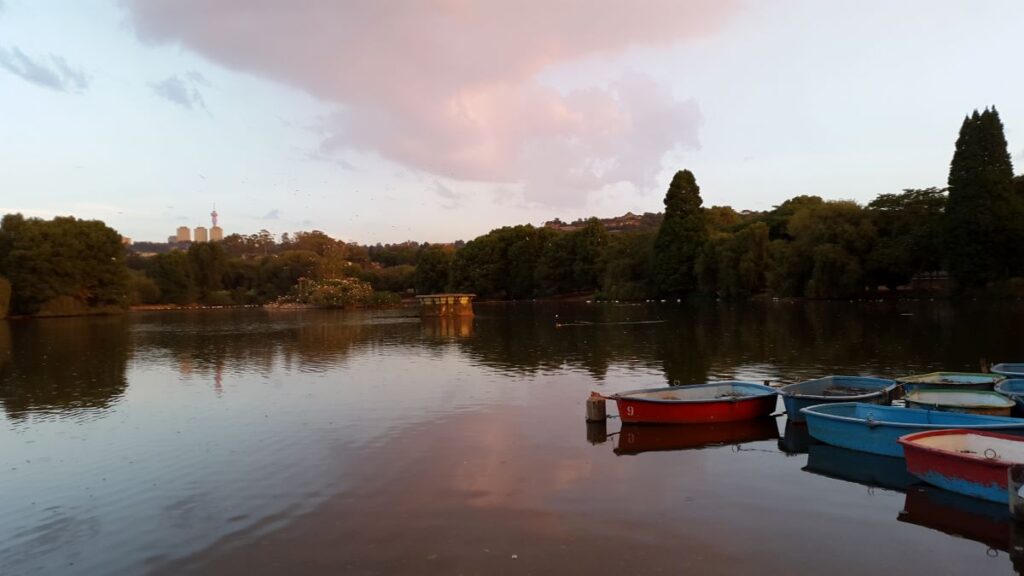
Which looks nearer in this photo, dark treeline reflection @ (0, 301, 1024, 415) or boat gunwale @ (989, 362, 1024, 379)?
boat gunwale @ (989, 362, 1024, 379)

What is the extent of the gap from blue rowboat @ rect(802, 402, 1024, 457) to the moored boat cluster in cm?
2

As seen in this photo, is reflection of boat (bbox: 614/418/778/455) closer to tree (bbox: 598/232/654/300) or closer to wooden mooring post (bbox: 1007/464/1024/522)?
wooden mooring post (bbox: 1007/464/1024/522)

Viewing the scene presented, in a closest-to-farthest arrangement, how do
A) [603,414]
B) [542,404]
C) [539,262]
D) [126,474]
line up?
[126,474] < [603,414] < [542,404] < [539,262]

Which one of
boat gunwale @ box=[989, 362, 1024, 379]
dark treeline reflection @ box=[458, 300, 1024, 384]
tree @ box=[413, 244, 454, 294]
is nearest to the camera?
boat gunwale @ box=[989, 362, 1024, 379]

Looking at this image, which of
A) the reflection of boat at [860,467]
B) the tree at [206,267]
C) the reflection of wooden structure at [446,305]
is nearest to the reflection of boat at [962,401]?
the reflection of boat at [860,467]

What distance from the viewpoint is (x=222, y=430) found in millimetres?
18422

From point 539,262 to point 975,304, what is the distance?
7592 centimetres

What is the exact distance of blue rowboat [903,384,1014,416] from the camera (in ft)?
50.9

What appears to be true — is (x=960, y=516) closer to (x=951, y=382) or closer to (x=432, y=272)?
(x=951, y=382)

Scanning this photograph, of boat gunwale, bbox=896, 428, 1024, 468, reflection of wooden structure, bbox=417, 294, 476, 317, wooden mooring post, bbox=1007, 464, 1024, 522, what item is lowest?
wooden mooring post, bbox=1007, 464, 1024, 522

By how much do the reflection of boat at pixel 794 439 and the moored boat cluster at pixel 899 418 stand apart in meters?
0.10

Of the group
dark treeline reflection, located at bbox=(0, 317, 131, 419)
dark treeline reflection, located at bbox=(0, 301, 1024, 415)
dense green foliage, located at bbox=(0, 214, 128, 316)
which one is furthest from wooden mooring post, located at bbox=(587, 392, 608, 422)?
dense green foliage, located at bbox=(0, 214, 128, 316)

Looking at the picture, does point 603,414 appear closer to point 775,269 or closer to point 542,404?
point 542,404

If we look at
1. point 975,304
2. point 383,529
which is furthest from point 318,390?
point 975,304
